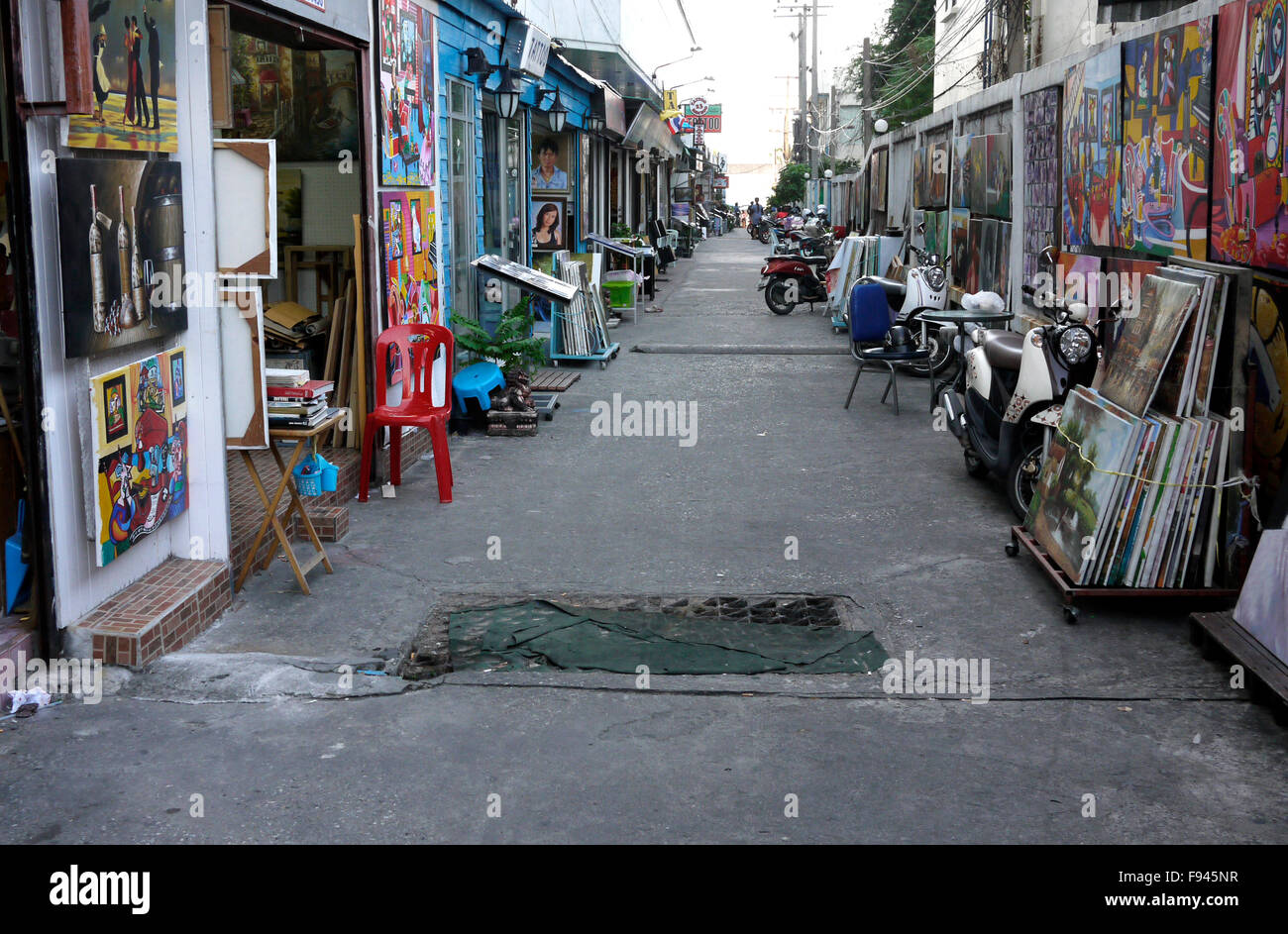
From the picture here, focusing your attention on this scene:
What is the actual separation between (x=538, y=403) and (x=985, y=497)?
4517 mm

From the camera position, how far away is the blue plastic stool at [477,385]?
10945 millimetres

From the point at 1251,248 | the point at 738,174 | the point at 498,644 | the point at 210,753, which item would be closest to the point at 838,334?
the point at 1251,248

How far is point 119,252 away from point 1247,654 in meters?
4.80

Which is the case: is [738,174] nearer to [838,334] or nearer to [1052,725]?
[838,334]

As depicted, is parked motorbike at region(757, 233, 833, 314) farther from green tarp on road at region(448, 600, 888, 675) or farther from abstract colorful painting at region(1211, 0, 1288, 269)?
green tarp on road at region(448, 600, 888, 675)

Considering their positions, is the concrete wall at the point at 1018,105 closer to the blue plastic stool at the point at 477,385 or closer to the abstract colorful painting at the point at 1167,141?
the abstract colorful painting at the point at 1167,141

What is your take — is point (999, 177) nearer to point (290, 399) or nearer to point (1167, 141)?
point (1167, 141)

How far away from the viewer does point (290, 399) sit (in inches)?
255

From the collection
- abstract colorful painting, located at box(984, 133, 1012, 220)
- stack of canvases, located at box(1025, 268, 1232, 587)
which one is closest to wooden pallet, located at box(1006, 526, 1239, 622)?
stack of canvases, located at box(1025, 268, 1232, 587)

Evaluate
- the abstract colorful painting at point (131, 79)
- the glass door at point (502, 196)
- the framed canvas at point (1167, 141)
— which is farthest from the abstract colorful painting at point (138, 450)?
the glass door at point (502, 196)

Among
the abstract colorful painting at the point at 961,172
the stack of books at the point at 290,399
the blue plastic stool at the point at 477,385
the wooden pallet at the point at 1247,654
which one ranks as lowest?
the wooden pallet at the point at 1247,654

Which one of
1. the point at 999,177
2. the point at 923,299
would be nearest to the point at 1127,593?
the point at 999,177

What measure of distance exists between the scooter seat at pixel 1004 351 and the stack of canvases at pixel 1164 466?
212 cm

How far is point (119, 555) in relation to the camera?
556 cm
